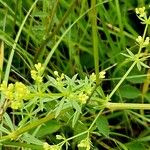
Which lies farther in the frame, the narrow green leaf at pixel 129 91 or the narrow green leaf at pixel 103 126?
the narrow green leaf at pixel 129 91

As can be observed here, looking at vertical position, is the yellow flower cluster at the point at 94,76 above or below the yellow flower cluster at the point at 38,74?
below

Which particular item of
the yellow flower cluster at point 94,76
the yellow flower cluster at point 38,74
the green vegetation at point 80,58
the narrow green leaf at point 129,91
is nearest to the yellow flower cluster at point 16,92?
the yellow flower cluster at point 38,74

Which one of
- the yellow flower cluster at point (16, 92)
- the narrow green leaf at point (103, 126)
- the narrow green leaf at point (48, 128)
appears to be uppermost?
the yellow flower cluster at point (16, 92)

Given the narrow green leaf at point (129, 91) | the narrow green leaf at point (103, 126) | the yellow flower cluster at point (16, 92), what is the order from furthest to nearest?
the narrow green leaf at point (129, 91) → the narrow green leaf at point (103, 126) → the yellow flower cluster at point (16, 92)

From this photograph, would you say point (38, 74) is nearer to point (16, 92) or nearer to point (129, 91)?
point (16, 92)

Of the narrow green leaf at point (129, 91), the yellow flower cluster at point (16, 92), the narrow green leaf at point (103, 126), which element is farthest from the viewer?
the narrow green leaf at point (129, 91)

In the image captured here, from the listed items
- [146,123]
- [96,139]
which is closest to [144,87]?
[146,123]

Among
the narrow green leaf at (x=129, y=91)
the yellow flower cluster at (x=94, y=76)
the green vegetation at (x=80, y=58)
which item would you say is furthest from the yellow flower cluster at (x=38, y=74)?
the narrow green leaf at (x=129, y=91)

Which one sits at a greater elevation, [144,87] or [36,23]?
[36,23]

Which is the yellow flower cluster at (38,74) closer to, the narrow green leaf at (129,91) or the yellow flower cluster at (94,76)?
the yellow flower cluster at (94,76)

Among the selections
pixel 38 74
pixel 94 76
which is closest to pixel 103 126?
pixel 94 76

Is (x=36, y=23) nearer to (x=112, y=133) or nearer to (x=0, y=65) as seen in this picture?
(x=0, y=65)
